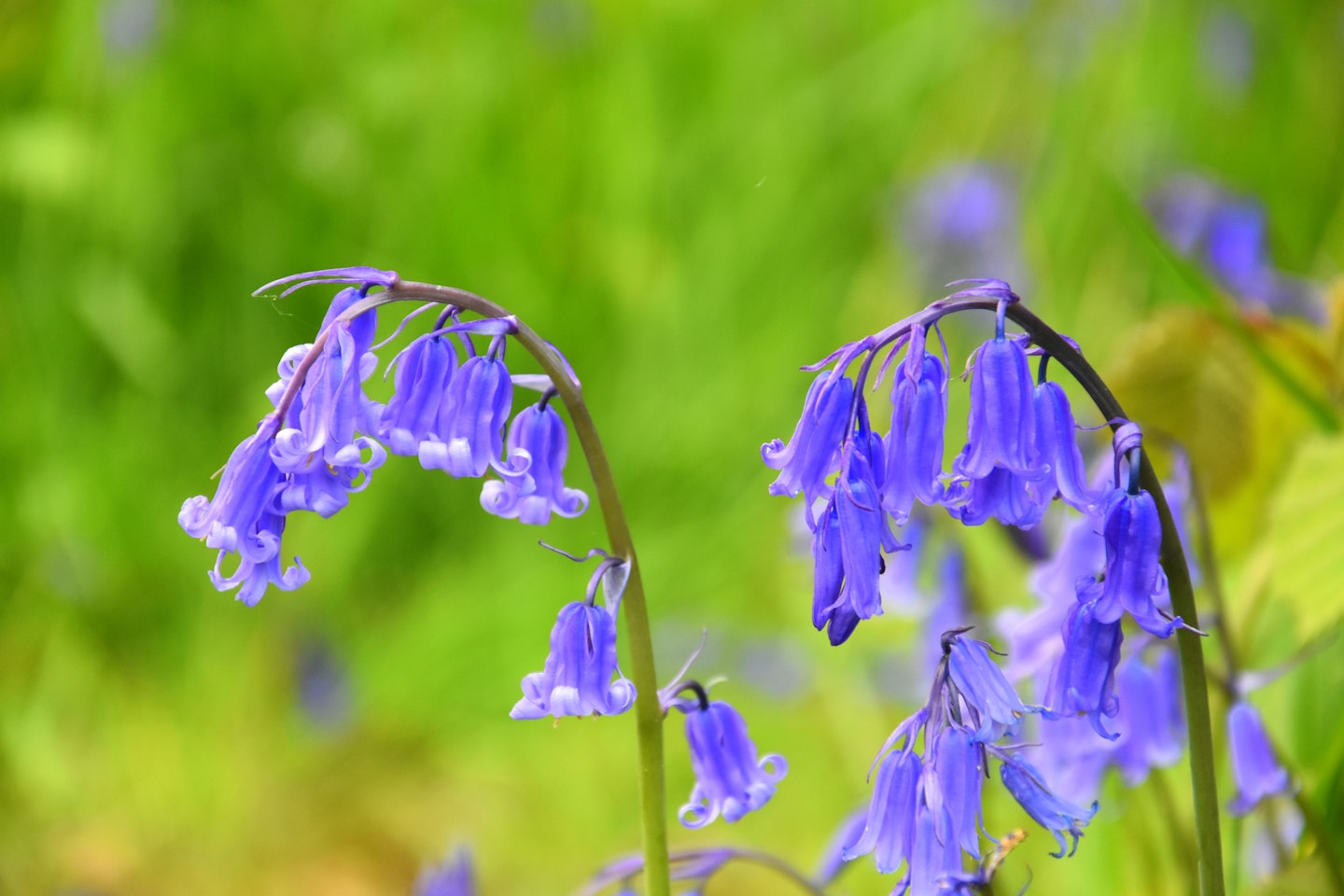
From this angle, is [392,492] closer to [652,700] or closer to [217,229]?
[217,229]

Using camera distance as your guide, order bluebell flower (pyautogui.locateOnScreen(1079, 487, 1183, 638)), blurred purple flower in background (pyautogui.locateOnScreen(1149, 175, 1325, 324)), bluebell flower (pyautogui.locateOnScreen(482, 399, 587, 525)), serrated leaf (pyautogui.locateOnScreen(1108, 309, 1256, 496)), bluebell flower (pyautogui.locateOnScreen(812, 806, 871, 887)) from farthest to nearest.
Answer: blurred purple flower in background (pyautogui.locateOnScreen(1149, 175, 1325, 324)) → serrated leaf (pyautogui.locateOnScreen(1108, 309, 1256, 496)) → bluebell flower (pyautogui.locateOnScreen(812, 806, 871, 887)) → bluebell flower (pyautogui.locateOnScreen(482, 399, 587, 525)) → bluebell flower (pyautogui.locateOnScreen(1079, 487, 1183, 638))

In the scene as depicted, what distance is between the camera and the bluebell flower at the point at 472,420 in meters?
0.91

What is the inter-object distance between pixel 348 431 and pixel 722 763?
0.39 meters

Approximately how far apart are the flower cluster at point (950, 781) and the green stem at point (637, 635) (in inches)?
5.5

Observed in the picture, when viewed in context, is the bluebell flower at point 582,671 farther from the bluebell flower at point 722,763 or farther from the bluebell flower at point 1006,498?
the bluebell flower at point 1006,498

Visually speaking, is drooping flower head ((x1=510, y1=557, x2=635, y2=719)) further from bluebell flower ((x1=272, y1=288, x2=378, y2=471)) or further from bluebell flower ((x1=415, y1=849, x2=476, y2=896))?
bluebell flower ((x1=415, y1=849, x2=476, y2=896))

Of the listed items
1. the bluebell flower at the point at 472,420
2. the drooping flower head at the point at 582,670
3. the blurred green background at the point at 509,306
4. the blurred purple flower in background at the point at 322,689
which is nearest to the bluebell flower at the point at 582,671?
the drooping flower head at the point at 582,670

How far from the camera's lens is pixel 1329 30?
Answer: 5367 mm

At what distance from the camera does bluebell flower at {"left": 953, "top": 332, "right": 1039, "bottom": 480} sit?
0.85 metres

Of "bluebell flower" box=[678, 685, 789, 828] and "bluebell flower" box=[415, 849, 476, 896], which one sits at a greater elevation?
"bluebell flower" box=[678, 685, 789, 828]

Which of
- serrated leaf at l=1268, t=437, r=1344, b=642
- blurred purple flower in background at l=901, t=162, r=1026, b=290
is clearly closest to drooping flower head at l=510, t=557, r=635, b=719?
serrated leaf at l=1268, t=437, r=1344, b=642

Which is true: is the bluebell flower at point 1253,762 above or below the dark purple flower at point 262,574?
below

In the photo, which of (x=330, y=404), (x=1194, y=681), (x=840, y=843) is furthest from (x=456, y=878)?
(x=1194, y=681)

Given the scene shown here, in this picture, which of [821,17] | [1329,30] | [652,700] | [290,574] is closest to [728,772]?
[652,700]
